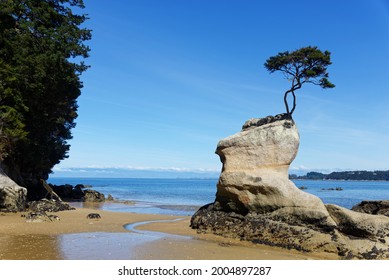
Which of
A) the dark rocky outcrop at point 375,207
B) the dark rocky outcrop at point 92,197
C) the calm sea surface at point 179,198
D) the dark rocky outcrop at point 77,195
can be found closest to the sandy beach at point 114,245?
the dark rocky outcrop at point 375,207

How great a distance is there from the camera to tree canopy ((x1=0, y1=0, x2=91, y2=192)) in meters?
22.6

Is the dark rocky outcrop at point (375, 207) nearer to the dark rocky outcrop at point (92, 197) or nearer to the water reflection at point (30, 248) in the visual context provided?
the water reflection at point (30, 248)

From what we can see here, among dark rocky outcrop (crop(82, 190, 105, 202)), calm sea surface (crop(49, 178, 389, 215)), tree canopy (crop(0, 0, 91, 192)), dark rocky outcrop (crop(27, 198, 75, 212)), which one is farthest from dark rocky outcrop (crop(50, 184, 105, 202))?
dark rocky outcrop (crop(27, 198, 75, 212))

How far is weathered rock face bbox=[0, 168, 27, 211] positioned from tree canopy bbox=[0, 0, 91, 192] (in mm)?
1703

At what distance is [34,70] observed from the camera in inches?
923

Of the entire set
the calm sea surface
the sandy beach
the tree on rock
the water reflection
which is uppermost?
the tree on rock

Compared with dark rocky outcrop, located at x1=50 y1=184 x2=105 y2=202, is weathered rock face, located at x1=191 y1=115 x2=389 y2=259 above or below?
above

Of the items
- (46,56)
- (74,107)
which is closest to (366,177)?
(74,107)

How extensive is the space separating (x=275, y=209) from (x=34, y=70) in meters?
17.2

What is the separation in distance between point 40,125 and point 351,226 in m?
23.2

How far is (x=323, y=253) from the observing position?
1254 cm

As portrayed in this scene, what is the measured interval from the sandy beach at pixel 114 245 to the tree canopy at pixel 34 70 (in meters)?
8.98

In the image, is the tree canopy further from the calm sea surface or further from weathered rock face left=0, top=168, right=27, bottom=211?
the calm sea surface
